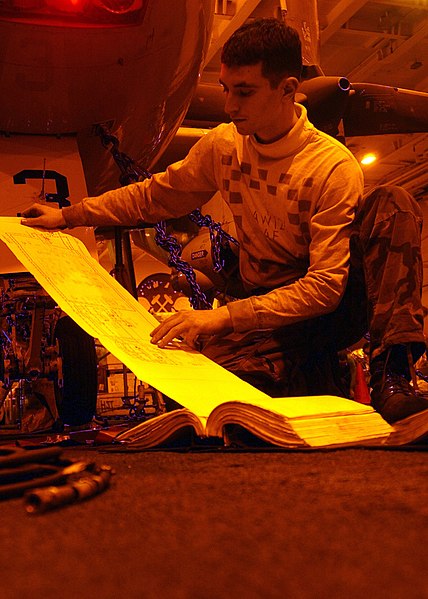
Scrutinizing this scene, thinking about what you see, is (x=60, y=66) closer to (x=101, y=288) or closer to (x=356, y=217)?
(x=101, y=288)

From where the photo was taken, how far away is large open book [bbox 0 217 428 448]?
0.90 metres

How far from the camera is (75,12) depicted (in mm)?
1415

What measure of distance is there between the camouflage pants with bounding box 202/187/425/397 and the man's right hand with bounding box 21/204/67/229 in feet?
1.45

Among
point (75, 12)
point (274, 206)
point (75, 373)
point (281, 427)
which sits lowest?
point (281, 427)

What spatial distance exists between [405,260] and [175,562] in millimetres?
1006

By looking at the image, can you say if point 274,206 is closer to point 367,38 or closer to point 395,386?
point 395,386

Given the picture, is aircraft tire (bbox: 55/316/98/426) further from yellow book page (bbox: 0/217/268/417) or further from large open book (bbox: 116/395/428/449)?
large open book (bbox: 116/395/428/449)

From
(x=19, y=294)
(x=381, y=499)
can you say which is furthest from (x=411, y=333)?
(x=19, y=294)

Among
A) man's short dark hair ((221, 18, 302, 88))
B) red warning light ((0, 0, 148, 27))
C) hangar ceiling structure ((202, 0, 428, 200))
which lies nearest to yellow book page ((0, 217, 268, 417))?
red warning light ((0, 0, 148, 27))

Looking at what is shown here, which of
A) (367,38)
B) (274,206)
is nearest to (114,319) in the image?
(274,206)

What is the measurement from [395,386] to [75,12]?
0.99 m

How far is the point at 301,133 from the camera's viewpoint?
1.49 meters

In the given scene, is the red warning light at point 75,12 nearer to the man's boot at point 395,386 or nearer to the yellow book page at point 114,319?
the yellow book page at point 114,319

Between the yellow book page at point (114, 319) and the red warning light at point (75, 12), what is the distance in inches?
16.4
